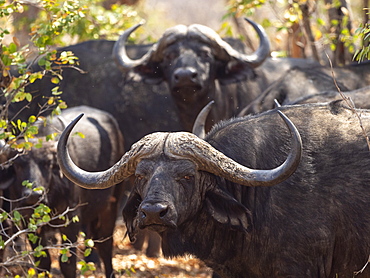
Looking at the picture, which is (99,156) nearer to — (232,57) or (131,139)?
(131,139)

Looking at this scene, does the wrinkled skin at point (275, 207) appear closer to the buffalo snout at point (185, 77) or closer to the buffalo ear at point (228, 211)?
the buffalo ear at point (228, 211)

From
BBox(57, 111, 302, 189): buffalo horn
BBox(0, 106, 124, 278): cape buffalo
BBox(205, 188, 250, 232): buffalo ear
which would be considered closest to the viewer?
BBox(57, 111, 302, 189): buffalo horn

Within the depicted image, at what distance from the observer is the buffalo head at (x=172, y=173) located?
4.07 meters

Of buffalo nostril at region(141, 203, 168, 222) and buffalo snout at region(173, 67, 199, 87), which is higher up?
buffalo snout at region(173, 67, 199, 87)

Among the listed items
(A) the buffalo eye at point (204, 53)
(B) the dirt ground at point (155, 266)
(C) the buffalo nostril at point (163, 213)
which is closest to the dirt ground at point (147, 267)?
(B) the dirt ground at point (155, 266)

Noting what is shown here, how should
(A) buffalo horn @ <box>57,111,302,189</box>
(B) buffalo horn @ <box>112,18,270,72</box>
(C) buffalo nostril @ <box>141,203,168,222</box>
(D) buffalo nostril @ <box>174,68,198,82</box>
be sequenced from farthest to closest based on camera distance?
(B) buffalo horn @ <box>112,18,270,72</box>, (D) buffalo nostril @ <box>174,68,198,82</box>, (A) buffalo horn @ <box>57,111,302,189</box>, (C) buffalo nostril @ <box>141,203,168,222</box>

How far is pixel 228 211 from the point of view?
4.43m

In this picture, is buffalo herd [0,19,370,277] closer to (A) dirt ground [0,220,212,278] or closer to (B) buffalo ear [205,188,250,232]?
(B) buffalo ear [205,188,250,232]

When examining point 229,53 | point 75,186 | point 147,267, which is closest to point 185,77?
point 229,53

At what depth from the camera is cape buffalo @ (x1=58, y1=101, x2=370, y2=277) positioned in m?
4.30

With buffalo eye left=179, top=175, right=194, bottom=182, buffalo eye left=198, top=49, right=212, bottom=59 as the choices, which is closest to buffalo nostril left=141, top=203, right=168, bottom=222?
buffalo eye left=179, top=175, right=194, bottom=182

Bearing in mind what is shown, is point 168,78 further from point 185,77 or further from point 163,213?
point 163,213

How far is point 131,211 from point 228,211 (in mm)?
633

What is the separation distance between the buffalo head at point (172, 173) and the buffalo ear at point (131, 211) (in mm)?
44
